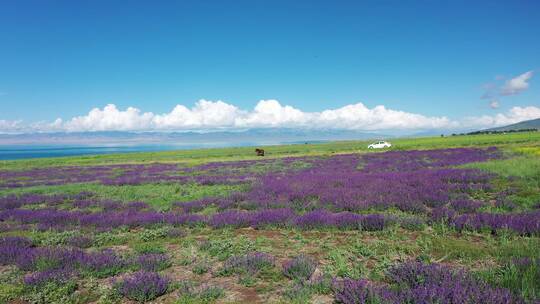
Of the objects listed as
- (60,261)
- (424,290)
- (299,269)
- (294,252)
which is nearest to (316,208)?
(294,252)

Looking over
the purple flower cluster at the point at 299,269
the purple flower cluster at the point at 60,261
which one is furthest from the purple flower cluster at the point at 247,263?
the purple flower cluster at the point at 60,261

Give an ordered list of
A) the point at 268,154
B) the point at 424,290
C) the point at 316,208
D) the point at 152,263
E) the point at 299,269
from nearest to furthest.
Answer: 1. the point at 424,290
2. the point at 299,269
3. the point at 152,263
4. the point at 316,208
5. the point at 268,154

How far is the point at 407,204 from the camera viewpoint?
11727 millimetres

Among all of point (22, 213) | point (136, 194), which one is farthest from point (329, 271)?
point (136, 194)

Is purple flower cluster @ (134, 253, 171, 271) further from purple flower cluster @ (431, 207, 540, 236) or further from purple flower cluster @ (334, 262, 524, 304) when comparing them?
purple flower cluster @ (431, 207, 540, 236)

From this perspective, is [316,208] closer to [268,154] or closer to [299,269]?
[299,269]

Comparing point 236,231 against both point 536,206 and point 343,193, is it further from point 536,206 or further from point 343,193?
point 536,206

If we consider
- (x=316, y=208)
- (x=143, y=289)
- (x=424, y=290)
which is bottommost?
(x=316, y=208)

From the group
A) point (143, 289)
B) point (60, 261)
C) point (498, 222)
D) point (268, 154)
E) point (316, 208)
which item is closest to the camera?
point (143, 289)

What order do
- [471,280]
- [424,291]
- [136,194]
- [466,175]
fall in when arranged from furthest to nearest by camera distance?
[136,194]
[466,175]
[471,280]
[424,291]

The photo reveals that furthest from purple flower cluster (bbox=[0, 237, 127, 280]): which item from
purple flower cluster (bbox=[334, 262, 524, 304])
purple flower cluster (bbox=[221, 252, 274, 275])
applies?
purple flower cluster (bbox=[334, 262, 524, 304])

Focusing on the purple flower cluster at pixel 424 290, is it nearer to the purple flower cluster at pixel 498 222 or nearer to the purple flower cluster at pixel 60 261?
the purple flower cluster at pixel 498 222

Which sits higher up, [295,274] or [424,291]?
[424,291]

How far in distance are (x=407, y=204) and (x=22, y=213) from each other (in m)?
16.8
